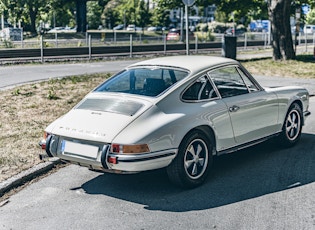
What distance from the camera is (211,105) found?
5.80 metres

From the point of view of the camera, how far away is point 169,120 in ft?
17.3

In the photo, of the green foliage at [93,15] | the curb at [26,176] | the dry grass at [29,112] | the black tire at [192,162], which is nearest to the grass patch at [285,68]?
the dry grass at [29,112]

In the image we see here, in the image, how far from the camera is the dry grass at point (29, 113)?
669cm

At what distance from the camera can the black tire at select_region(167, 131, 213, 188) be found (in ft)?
17.5

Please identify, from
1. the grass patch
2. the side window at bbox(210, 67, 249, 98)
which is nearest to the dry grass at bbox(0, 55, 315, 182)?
the grass patch

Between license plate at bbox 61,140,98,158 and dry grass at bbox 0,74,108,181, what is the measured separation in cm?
105

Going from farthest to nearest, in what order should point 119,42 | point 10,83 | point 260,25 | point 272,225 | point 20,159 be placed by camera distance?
point 260,25 < point 119,42 < point 10,83 < point 20,159 < point 272,225

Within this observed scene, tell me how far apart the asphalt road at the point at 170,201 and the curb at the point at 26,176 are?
0.52 feet

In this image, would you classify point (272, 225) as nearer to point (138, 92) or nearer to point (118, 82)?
point (138, 92)

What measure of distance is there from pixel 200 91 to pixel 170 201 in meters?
1.40

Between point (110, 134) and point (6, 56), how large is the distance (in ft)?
67.3

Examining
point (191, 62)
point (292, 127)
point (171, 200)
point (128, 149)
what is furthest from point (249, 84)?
point (128, 149)

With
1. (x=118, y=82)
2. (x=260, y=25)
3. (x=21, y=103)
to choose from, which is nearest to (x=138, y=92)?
(x=118, y=82)

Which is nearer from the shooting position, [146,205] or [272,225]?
[272,225]
